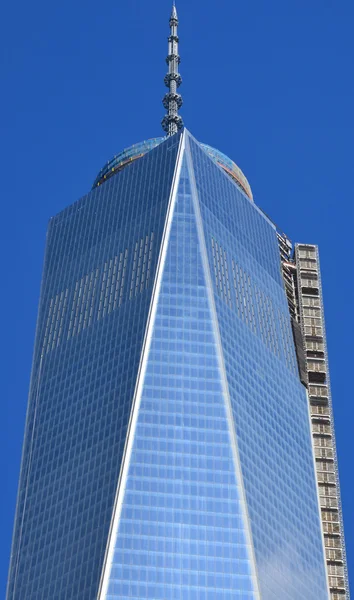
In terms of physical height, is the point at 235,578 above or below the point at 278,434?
below

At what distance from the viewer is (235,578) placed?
16025 cm

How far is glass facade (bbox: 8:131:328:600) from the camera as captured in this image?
531ft

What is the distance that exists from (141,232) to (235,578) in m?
47.9

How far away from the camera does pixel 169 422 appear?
170000 millimetres

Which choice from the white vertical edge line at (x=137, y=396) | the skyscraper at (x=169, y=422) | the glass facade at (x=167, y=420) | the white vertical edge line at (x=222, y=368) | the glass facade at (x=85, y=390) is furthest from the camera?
the glass facade at (x=85, y=390)

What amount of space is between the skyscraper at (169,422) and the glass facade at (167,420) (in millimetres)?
200

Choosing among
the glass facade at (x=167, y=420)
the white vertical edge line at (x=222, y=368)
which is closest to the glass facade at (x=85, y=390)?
the glass facade at (x=167, y=420)

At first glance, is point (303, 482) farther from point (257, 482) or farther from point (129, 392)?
point (129, 392)

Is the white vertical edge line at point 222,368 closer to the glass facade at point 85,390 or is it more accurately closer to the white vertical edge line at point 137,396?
the white vertical edge line at point 137,396

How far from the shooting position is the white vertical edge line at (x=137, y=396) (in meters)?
159

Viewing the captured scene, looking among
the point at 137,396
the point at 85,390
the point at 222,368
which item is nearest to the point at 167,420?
the point at 137,396

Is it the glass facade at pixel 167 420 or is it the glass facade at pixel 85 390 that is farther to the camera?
the glass facade at pixel 85 390

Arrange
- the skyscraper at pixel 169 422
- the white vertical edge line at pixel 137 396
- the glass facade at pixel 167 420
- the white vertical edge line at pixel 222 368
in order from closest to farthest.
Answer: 1. the white vertical edge line at pixel 137 396
2. the glass facade at pixel 167 420
3. the skyscraper at pixel 169 422
4. the white vertical edge line at pixel 222 368

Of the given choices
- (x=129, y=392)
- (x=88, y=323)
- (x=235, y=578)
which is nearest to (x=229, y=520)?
(x=235, y=578)
